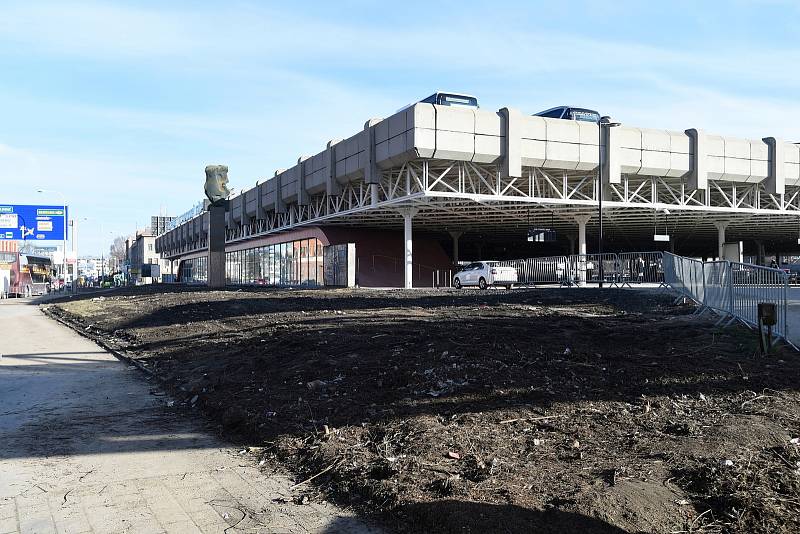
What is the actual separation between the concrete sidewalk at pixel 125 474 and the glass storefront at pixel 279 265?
130 ft

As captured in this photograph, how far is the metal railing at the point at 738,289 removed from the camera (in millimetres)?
10203

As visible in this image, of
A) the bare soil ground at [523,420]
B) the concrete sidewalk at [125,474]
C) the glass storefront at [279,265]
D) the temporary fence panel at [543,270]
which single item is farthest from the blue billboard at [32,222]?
the concrete sidewalk at [125,474]

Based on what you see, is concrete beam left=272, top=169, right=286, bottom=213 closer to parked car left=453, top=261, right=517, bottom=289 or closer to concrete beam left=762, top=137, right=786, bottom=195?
parked car left=453, top=261, right=517, bottom=289

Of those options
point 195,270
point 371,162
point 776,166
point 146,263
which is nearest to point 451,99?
point 371,162

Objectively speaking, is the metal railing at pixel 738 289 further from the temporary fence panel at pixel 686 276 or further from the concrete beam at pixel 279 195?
the concrete beam at pixel 279 195

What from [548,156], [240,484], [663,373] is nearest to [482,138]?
[548,156]

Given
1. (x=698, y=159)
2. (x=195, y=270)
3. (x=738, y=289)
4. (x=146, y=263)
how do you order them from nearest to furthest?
(x=738, y=289), (x=698, y=159), (x=195, y=270), (x=146, y=263)

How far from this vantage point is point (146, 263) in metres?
Answer: 145

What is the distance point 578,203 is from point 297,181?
22.0 metres

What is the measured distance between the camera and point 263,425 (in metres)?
7.07

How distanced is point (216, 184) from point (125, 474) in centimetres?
3707

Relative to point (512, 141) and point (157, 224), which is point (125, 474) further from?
point (157, 224)

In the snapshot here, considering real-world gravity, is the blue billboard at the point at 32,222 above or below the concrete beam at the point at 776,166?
below

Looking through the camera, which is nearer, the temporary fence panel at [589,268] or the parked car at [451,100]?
the temporary fence panel at [589,268]
